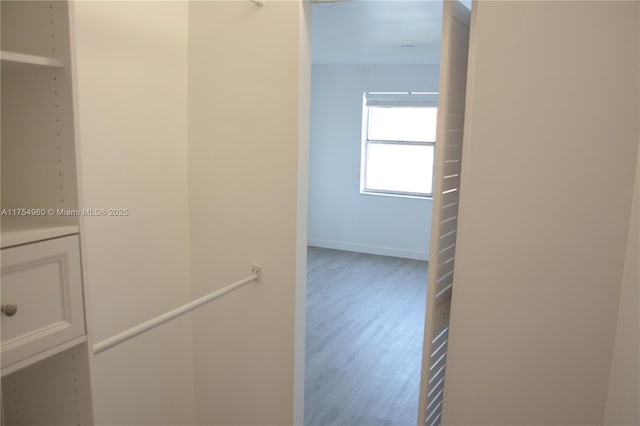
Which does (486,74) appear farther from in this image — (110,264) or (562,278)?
(110,264)

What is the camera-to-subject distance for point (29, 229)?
1.10m

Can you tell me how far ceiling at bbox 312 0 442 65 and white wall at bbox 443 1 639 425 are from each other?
3.74 feet

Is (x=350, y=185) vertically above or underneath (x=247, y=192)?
underneath

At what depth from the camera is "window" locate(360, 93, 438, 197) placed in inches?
247

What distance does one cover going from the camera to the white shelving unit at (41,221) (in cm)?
105

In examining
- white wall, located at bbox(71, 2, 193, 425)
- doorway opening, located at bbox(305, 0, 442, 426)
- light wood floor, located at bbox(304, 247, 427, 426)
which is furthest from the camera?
doorway opening, located at bbox(305, 0, 442, 426)

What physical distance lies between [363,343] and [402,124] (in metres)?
3.55

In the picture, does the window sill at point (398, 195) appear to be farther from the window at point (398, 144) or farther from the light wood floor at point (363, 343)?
the light wood floor at point (363, 343)

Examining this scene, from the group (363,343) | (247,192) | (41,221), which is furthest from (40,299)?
(363,343)

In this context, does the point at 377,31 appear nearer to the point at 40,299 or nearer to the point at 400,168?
the point at 400,168

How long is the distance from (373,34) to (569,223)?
3.17 meters

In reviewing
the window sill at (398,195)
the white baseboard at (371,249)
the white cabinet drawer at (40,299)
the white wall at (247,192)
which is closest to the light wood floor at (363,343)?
the white baseboard at (371,249)

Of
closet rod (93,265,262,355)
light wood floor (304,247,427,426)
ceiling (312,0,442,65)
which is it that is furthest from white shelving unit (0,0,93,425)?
light wood floor (304,247,427,426)

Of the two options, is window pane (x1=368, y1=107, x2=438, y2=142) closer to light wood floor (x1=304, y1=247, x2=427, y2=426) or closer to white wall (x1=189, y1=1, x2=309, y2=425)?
light wood floor (x1=304, y1=247, x2=427, y2=426)
